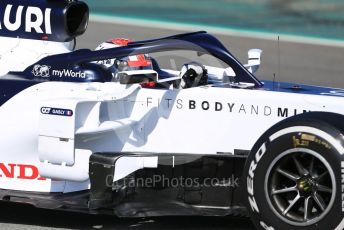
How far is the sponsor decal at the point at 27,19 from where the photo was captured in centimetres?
720

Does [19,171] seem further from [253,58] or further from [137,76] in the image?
[253,58]

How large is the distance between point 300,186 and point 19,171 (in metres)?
2.07

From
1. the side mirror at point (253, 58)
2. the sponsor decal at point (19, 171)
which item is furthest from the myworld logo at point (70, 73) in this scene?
the side mirror at point (253, 58)

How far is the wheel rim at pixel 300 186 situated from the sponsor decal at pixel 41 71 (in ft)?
6.57

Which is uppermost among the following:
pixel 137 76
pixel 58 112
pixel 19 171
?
pixel 137 76

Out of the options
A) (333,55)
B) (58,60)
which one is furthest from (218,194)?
(333,55)

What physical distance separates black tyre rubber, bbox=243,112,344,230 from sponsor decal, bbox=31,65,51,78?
183 cm

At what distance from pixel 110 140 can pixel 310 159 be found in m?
1.47

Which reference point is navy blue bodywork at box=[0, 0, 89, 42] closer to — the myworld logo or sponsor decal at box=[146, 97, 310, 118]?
the myworld logo

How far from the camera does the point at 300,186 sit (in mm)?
5508

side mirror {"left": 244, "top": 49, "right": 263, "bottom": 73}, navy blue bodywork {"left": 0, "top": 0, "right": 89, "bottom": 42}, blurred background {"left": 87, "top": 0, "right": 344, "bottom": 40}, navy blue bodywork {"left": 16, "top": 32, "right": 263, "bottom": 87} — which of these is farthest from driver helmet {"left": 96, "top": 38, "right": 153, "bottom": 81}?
blurred background {"left": 87, "top": 0, "right": 344, "bottom": 40}

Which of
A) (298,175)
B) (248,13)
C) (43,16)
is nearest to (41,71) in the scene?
(43,16)

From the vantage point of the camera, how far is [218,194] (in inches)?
239

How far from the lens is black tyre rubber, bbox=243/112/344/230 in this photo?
538 cm
